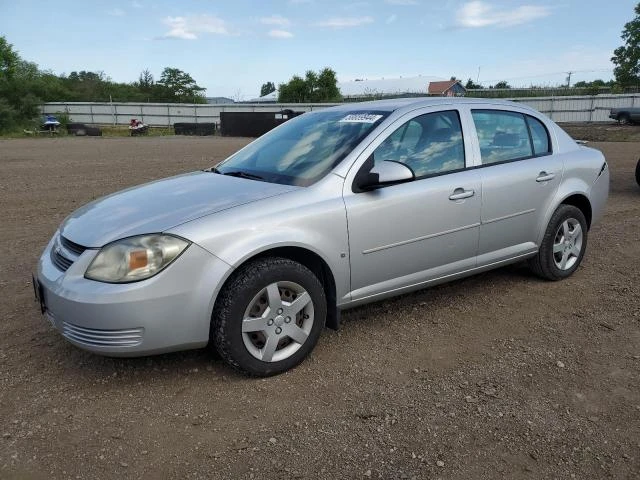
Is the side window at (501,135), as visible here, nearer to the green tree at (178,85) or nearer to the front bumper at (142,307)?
the front bumper at (142,307)

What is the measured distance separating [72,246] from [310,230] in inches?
55.2

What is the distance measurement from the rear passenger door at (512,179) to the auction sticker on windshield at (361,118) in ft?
2.93

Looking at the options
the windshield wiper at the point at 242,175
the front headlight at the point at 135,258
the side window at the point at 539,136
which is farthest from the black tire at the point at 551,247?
the front headlight at the point at 135,258

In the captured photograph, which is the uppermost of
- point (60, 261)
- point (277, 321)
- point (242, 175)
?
point (242, 175)

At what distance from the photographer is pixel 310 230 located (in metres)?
3.35

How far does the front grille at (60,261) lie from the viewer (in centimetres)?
318

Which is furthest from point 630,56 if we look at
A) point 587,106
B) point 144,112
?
point 144,112

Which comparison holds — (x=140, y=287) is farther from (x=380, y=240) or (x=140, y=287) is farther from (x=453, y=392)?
(x=453, y=392)

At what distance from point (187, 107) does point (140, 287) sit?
50.4m

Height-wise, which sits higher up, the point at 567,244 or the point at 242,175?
the point at 242,175

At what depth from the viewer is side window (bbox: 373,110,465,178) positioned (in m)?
3.84

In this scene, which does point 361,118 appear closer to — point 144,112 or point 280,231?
point 280,231

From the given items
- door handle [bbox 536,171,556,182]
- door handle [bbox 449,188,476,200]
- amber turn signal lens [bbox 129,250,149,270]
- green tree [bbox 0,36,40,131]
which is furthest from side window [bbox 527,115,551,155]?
green tree [bbox 0,36,40,131]

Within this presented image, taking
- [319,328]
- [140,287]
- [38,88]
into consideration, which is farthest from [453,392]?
[38,88]
